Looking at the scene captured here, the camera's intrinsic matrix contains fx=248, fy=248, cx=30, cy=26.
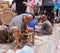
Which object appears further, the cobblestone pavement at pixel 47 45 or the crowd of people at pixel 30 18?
the crowd of people at pixel 30 18

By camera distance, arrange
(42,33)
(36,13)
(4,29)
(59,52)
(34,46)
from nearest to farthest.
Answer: (59,52) → (34,46) → (4,29) → (42,33) → (36,13)

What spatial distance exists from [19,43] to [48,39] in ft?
4.40

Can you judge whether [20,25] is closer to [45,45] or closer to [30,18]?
[30,18]

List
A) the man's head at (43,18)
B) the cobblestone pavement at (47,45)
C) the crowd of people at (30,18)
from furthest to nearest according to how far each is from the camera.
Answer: the man's head at (43,18)
the crowd of people at (30,18)
the cobblestone pavement at (47,45)

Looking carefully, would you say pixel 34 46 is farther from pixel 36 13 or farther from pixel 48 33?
pixel 36 13

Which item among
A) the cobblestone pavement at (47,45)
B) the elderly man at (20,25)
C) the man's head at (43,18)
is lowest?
the cobblestone pavement at (47,45)

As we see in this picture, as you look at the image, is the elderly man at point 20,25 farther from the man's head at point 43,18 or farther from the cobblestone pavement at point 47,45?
the man's head at point 43,18

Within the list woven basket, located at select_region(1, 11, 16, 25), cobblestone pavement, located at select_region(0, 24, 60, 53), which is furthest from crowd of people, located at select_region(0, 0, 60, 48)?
cobblestone pavement, located at select_region(0, 24, 60, 53)

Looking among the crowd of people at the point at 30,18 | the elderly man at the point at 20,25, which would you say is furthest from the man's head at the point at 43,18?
the elderly man at the point at 20,25

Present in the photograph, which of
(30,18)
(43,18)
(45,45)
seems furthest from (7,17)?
(30,18)

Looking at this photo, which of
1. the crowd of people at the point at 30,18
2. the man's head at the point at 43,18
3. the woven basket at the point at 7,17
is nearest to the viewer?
the crowd of people at the point at 30,18

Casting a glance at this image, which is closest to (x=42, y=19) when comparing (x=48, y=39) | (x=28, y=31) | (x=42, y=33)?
(x=42, y=33)

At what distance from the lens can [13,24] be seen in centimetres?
587

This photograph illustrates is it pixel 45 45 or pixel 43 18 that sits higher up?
pixel 43 18
